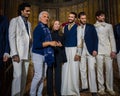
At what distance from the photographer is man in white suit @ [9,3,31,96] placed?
3.26 m

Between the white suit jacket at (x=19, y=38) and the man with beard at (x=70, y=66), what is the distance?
85 centimetres

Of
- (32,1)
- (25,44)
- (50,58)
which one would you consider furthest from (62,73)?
(32,1)

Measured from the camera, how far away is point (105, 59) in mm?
4379

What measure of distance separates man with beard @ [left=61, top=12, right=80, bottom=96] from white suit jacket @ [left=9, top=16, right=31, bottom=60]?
846 millimetres

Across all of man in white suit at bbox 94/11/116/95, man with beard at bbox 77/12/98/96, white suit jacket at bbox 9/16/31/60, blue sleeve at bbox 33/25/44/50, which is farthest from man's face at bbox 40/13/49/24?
man in white suit at bbox 94/11/116/95

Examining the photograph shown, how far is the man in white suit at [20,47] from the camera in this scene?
3262 millimetres

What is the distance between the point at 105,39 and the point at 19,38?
1864mm

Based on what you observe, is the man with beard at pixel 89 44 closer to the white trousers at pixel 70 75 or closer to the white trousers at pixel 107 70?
the white trousers at pixel 107 70

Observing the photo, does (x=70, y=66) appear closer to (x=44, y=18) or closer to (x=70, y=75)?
(x=70, y=75)

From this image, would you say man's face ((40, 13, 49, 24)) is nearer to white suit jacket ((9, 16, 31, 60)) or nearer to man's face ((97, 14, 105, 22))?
white suit jacket ((9, 16, 31, 60))

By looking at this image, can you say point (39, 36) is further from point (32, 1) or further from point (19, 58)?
point (32, 1)

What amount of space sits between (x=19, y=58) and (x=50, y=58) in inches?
19.2

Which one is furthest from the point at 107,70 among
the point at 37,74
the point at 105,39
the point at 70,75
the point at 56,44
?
the point at 37,74

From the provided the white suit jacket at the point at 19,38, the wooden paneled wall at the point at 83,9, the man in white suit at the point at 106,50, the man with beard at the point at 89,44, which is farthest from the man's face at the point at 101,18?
the wooden paneled wall at the point at 83,9
